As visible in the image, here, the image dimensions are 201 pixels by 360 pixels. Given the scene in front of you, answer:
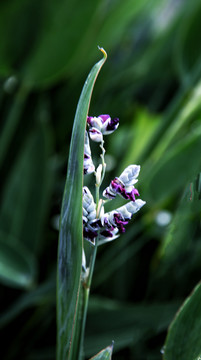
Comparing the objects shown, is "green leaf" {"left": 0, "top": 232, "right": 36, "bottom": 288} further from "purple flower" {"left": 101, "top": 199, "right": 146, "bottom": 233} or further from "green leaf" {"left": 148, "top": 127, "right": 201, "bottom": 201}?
"purple flower" {"left": 101, "top": 199, "right": 146, "bottom": 233}

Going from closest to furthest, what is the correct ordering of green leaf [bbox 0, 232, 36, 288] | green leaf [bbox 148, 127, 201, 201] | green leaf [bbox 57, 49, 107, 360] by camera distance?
1. green leaf [bbox 57, 49, 107, 360]
2. green leaf [bbox 148, 127, 201, 201]
3. green leaf [bbox 0, 232, 36, 288]

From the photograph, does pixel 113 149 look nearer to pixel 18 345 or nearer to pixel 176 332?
pixel 18 345

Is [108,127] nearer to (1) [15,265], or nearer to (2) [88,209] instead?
(2) [88,209]

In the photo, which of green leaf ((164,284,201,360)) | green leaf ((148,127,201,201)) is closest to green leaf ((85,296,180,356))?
green leaf ((148,127,201,201))

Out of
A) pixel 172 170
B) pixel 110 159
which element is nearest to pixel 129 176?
pixel 172 170

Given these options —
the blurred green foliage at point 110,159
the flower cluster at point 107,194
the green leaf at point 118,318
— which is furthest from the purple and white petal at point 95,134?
the green leaf at point 118,318

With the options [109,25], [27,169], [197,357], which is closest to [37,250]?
[27,169]
